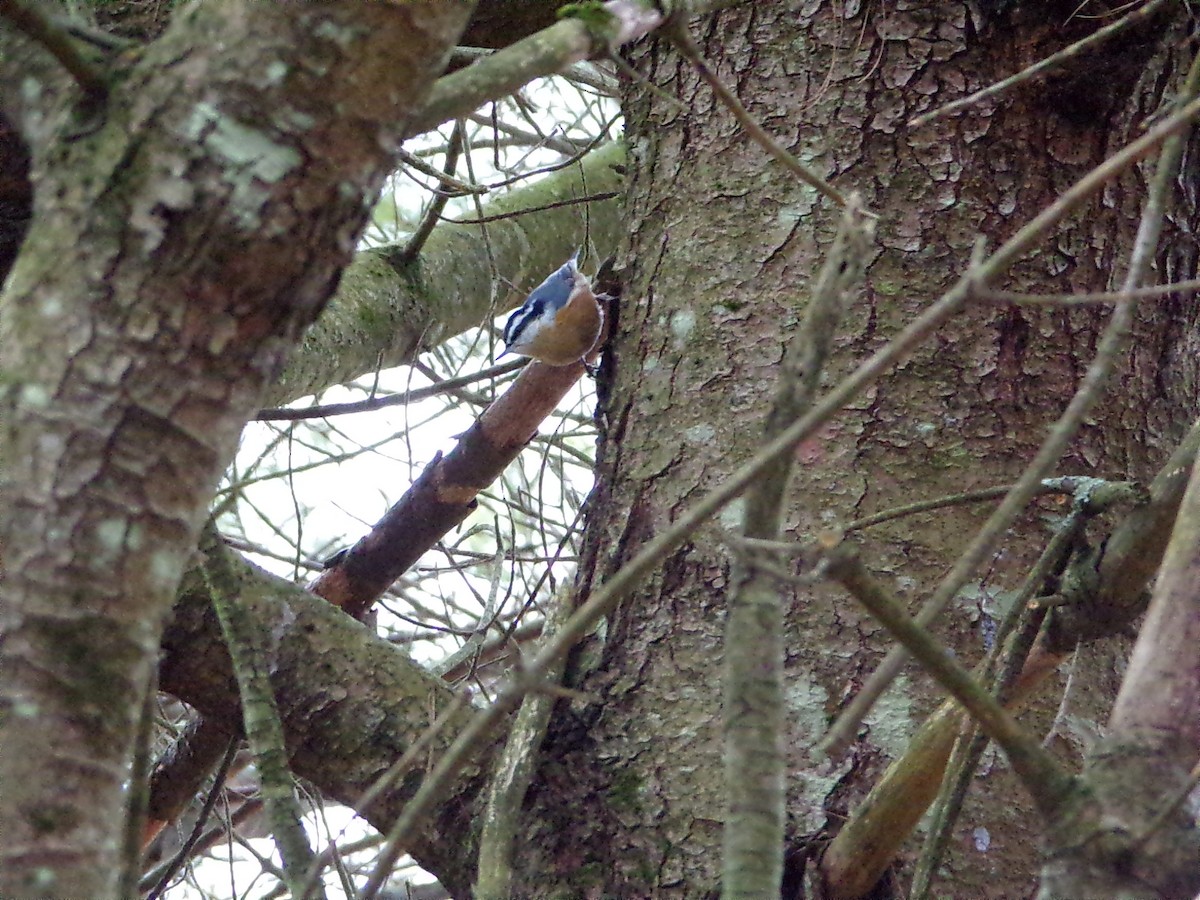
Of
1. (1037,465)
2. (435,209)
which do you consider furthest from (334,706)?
(435,209)

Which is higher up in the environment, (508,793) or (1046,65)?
(1046,65)

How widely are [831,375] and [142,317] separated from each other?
932mm

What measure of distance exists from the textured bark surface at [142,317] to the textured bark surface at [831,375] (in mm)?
746

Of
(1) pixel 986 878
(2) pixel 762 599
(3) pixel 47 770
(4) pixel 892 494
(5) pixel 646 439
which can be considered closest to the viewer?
(3) pixel 47 770

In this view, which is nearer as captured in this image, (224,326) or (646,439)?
(224,326)

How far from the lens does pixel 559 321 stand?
85.7 inches

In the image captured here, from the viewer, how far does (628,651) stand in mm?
1407

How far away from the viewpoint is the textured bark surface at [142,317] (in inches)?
25.6

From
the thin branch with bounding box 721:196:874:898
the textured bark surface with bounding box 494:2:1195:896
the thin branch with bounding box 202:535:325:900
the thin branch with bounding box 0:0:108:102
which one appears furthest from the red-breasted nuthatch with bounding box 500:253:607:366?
the thin branch with bounding box 0:0:108:102

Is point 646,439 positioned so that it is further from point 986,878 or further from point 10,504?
point 10,504

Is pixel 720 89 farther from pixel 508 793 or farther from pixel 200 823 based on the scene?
pixel 200 823

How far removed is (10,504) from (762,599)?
1.46 ft

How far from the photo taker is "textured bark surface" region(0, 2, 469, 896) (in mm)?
651

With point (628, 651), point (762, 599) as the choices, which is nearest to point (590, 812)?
point (628, 651)
